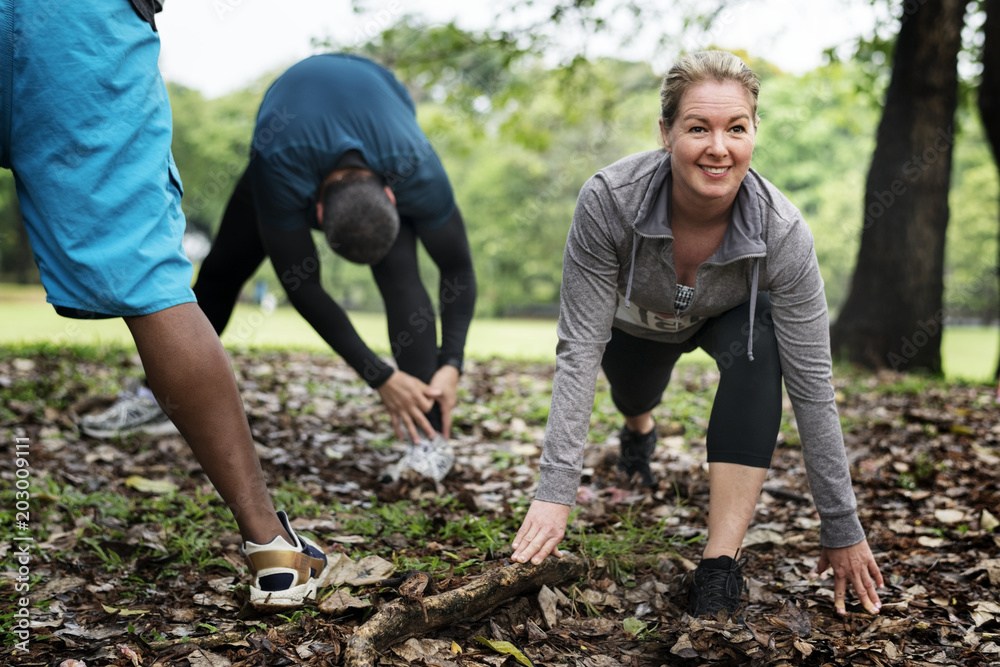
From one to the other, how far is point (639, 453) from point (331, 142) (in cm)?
180

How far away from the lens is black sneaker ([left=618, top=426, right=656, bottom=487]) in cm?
325

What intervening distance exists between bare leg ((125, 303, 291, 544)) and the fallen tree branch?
417mm

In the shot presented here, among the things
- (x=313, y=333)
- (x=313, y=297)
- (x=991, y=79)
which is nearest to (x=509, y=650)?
(x=313, y=297)

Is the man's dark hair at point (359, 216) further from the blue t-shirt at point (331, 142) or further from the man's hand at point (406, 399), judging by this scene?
the man's hand at point (406, 399)

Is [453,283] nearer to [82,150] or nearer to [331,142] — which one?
[331,142]

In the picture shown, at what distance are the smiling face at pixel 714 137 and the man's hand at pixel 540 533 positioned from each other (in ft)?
3.13

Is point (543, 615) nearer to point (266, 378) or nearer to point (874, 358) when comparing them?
point (266, 378)

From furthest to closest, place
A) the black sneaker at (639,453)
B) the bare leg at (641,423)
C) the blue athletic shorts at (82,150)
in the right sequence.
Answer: the black sneaker at (639,453)
the bare leg at (641,423)
the blue athletic shorts at (82,150)

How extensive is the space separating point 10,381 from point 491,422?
304 centimetres

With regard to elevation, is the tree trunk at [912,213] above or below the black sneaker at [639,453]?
above

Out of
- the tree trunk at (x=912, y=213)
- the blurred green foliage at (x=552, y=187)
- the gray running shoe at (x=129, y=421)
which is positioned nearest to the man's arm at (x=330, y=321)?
the gray running shoe at (x=129, y=421)

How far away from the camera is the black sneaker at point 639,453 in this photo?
3.25m

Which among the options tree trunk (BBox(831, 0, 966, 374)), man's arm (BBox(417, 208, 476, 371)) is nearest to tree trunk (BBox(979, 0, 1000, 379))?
tree trunk (BBox(831, 0, 966, 374))

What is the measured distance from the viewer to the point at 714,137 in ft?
6.70
